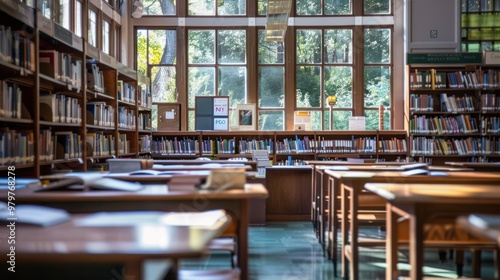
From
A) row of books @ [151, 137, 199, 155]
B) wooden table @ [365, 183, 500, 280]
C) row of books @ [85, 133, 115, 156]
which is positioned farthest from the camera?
row of books @ [151, 137, 199, 155]

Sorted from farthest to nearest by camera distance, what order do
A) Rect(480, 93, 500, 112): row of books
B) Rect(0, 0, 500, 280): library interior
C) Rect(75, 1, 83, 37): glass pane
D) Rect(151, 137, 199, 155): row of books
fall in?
Rect(151, 137, 199, 155): row of books, Rect(480, 93, 500, 112): row of books, Rect(75, 1, 83, 37): glass pane, Rect(0, 0, 500, 280): library interior

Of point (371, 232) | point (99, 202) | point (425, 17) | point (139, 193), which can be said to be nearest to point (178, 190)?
point (139, 193)

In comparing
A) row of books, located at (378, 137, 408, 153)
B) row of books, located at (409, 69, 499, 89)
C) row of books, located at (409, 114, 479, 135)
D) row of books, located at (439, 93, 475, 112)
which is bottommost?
row of books, located at (378, 137, 408, 153)

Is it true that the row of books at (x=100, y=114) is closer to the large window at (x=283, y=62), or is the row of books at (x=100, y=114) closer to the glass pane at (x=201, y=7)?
the large window at (x=283, y=62)

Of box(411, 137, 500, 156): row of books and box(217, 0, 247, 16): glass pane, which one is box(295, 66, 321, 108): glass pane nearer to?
box(217, 0, 247, 16): glass pane

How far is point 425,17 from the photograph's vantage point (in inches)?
387

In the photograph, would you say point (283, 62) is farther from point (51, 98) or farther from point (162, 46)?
point (51, 98)

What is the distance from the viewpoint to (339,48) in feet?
33.9

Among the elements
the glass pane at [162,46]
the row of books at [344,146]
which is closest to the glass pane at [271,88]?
the row of books at [344,146]

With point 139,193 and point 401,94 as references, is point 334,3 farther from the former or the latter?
point 139,193

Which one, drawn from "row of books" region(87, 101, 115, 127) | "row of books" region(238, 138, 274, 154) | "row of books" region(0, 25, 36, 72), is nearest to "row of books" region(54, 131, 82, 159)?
"row of books" region(87, 101, 115, 127)

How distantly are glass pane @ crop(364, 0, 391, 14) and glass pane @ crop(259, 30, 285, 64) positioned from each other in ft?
5.80

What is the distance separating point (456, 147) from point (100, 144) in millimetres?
5839

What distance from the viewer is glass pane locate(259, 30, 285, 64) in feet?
33.8
